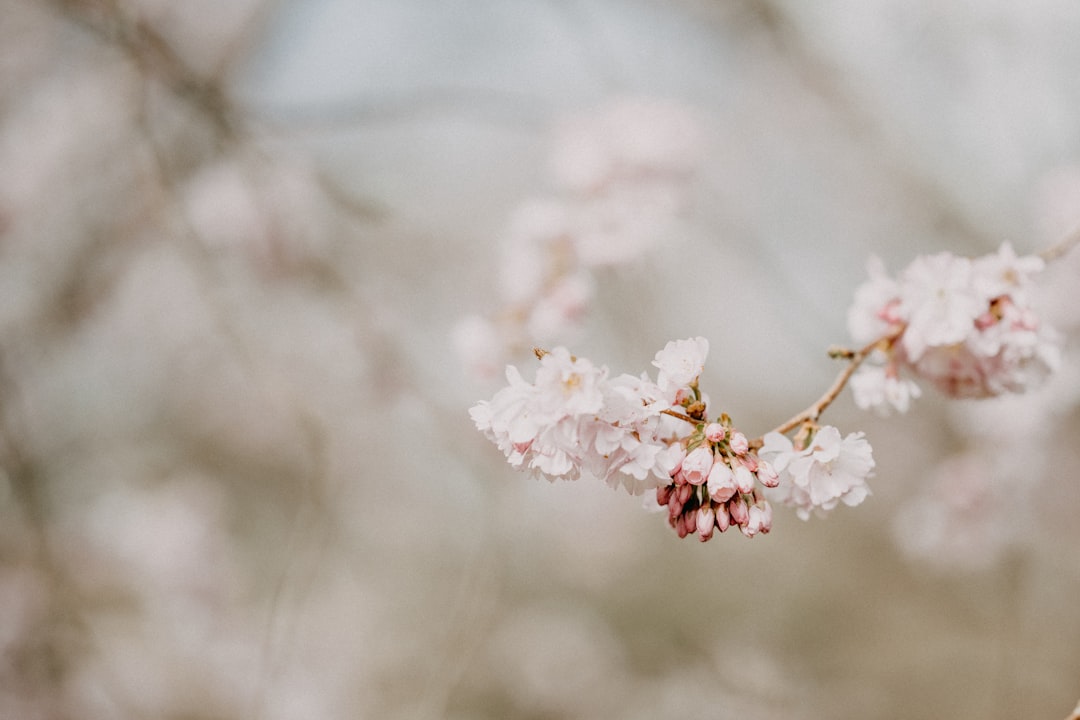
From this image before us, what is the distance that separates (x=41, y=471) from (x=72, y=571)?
55.3 inches

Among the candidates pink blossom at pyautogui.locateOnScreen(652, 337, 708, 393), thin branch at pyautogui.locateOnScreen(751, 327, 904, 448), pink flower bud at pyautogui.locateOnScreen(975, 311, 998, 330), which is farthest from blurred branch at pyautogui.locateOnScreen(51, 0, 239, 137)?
pink flower bud at pyautogui.locateOnScreen(975, 311, 998, 330)

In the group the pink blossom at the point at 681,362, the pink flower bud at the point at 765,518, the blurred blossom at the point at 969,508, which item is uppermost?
the blurred blossom at the point at 969,508

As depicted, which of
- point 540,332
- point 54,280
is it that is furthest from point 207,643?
point 540,332

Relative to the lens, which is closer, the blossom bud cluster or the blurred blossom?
the blossom bud cluster

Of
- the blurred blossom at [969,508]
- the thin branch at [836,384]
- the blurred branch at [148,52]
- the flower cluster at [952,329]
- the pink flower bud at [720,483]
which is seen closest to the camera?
the pink flower bud at [720,483]

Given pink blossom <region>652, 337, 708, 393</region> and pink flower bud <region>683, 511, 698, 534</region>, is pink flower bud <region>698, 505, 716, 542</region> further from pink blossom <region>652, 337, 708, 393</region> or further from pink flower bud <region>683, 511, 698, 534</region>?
pink blossom <region>652, 337, 708, 393</region>

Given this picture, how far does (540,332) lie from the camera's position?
1797 mm

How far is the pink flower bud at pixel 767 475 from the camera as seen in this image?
840 millimetres

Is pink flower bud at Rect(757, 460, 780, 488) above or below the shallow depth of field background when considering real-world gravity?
below

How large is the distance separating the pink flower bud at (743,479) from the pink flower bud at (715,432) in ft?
0.15

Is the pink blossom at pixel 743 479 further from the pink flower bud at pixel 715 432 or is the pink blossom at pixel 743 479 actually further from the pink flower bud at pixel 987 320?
the pink flower bud at pixel 987 320

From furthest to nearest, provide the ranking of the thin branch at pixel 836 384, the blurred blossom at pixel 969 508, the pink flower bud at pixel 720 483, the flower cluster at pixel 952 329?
the blurred blossom at pixel 969 508, the flower cluster at pixel 952 329, the thin branch at pixel 836 384, the pink flower bud at pixel 720 483

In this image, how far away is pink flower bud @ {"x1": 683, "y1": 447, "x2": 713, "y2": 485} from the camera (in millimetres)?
818

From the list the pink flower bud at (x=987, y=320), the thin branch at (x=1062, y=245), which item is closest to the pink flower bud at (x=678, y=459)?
the pink flower bud at (x=987, y=320)
